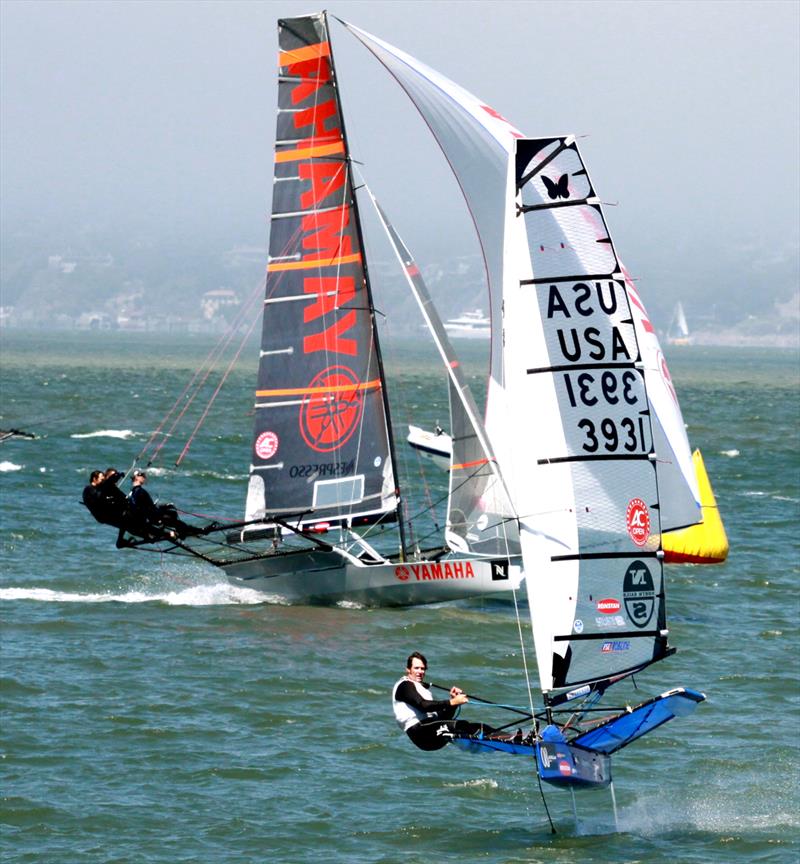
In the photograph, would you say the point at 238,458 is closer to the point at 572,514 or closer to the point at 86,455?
the point at 86,455

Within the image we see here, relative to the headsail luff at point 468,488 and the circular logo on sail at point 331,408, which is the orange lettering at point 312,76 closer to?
the headsail luff at point 468,488

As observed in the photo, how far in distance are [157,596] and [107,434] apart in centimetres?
2749

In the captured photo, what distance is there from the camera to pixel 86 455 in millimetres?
49344

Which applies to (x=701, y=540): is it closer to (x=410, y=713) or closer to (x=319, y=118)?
(x=319, y=118)

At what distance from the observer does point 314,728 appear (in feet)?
70.2

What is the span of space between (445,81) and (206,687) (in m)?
9.62

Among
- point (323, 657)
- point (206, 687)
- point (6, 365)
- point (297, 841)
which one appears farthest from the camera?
point (6, 365)

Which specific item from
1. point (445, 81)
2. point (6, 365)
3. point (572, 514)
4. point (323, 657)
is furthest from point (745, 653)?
point (6, 365)

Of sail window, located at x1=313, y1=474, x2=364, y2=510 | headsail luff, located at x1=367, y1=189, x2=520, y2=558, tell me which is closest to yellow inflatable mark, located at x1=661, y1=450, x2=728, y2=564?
headsail luff, located at x1=367, y1=189, x2=520, y2=558

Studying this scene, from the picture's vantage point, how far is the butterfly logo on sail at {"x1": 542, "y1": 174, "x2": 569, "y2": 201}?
16188mm

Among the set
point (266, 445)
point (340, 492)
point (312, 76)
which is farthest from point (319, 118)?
point (340, 492)

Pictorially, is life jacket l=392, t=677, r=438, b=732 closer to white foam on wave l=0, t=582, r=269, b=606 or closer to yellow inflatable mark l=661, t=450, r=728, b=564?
white foam on wave l=0, t=582, r=269, b=606

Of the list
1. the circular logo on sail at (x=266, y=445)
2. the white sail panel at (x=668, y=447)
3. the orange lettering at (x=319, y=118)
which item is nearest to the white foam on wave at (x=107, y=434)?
the circular logo on sail at (x=266, y=445)

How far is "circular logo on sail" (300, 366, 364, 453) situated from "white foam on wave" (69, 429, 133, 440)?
27402 mm
